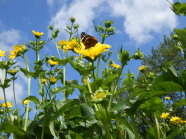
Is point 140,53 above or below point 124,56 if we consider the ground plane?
above

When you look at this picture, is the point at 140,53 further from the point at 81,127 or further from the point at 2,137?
the point at 2,137

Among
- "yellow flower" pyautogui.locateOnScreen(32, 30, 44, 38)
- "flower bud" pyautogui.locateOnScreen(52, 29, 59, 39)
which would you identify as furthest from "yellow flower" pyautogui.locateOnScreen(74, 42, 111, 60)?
"flower bud" pyautogui.locateOnScreen(52, 29, 59, 39)

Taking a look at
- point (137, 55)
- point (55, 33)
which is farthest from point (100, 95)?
point (55, 33)

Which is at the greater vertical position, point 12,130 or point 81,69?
point 81,69

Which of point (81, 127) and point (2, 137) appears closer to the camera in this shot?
point (81, 127)

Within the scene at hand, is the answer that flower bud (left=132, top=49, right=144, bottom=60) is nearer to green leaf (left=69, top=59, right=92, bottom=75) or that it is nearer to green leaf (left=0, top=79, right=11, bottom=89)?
green leaf (left=69, top=59, right=92, bottom=75)

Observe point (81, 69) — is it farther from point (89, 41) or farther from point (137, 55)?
point (137, 55)

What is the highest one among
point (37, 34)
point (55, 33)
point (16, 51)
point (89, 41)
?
point (55, 33)

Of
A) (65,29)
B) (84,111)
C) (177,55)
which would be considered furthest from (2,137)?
(177,55)
